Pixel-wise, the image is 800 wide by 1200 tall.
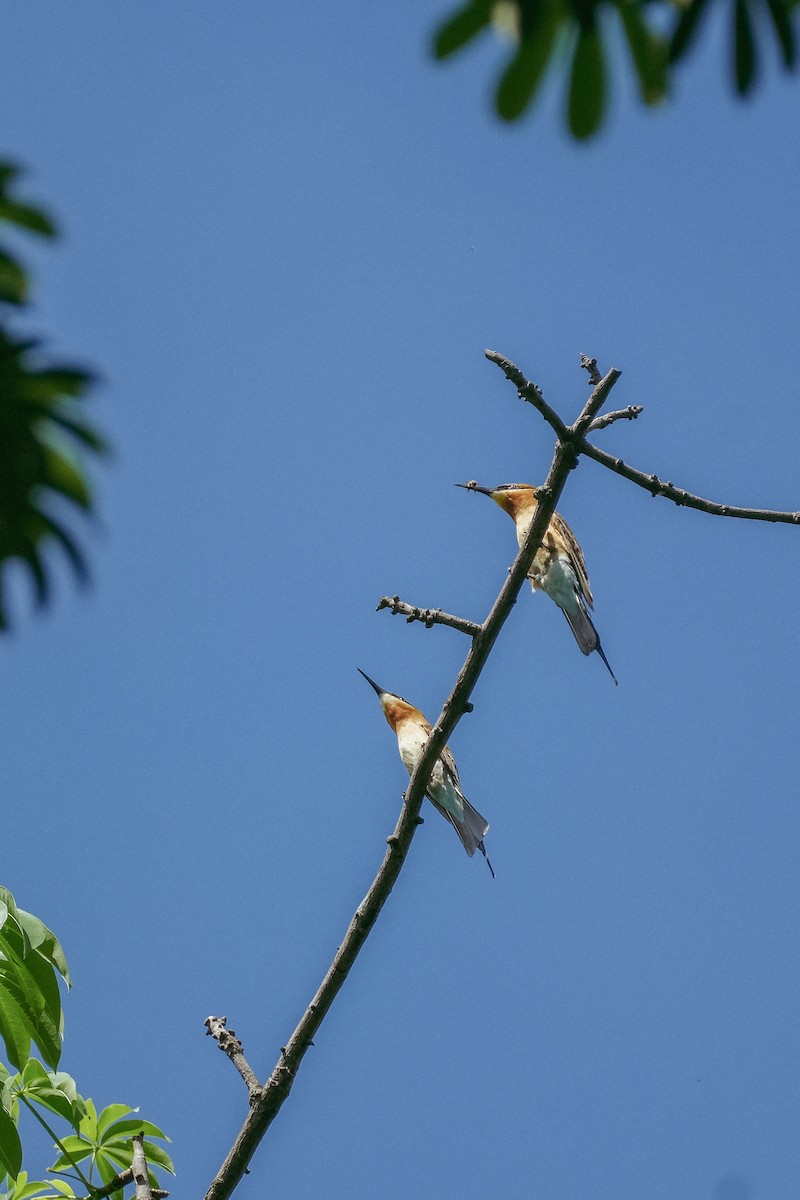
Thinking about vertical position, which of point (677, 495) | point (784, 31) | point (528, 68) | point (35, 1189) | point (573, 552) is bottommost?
point (35, 1189)

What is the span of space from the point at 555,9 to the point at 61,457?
0.80 m

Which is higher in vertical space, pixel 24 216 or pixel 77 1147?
pixel 24 216

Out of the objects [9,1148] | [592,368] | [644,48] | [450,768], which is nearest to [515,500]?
[450,768]

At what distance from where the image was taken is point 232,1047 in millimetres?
4234

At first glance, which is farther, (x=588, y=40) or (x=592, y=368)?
(x=592, y=368)

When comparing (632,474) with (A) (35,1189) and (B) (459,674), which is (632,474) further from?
(A) (35,1189)

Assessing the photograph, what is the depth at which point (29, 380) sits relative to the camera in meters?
1.17

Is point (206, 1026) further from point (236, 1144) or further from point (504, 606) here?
point (504, 606)

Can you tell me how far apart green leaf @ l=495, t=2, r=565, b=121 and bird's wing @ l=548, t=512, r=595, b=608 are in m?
5.23

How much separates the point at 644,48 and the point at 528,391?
250cm

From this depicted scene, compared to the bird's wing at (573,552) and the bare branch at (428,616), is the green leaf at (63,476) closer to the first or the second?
the bare branch at (428,616)

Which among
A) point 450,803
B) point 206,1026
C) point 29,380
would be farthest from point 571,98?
point 450,803

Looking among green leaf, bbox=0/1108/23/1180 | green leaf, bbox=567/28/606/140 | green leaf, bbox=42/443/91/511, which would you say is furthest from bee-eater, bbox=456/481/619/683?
green leaf, bbox=42/443/91/511

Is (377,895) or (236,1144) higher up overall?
(377,895)
